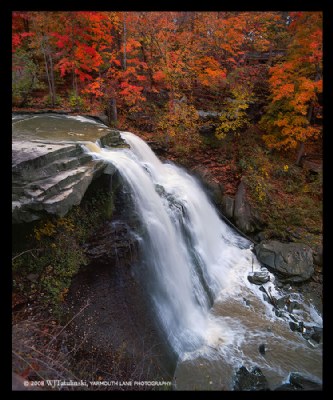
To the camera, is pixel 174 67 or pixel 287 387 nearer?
pixel 287 387

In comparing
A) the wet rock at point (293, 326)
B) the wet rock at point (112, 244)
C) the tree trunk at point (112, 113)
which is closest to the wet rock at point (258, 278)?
the wet rock at point (293, 326)

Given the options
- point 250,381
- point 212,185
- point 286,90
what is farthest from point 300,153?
point 250,381

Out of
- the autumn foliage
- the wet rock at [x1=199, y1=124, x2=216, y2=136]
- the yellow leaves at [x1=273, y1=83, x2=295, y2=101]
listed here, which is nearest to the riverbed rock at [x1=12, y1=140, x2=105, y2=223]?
the autumn foliage

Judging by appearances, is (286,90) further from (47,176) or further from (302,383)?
(302,383)

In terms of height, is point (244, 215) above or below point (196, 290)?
above

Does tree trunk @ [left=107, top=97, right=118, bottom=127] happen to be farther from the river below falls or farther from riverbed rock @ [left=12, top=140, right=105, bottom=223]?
riverbed rock @ [left=12, top=140, right=105, bottom=223]

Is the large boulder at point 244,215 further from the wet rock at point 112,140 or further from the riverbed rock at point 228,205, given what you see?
the wet rock at point 112,140

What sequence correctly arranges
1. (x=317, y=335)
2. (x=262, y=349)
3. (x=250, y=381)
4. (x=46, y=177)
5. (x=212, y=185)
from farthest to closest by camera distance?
(x=212, y=185) → (x=317, y=335) → (x=262, y=349) → (x=250, y=381) → (x=46, y=177)

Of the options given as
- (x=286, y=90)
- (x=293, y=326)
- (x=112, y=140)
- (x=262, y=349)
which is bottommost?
(x=262, y=349)
